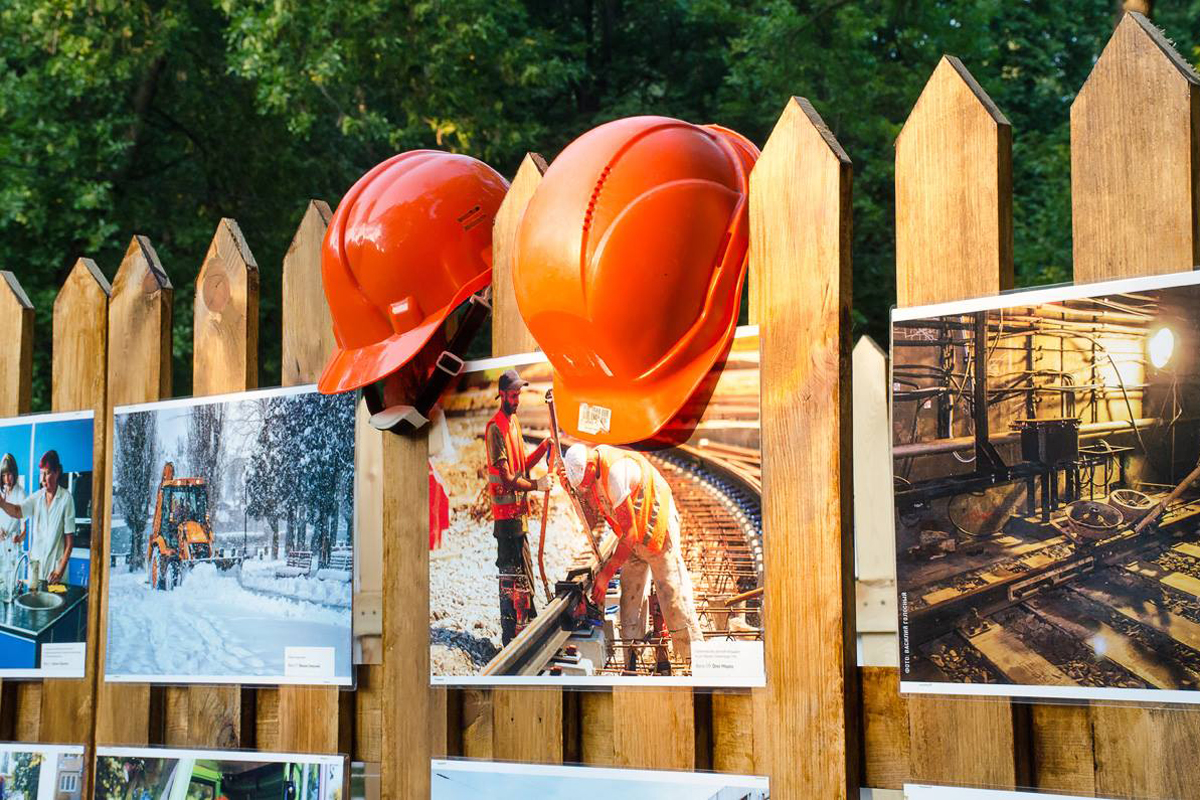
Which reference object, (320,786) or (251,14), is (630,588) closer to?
(320,786)

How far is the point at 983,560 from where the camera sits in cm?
202

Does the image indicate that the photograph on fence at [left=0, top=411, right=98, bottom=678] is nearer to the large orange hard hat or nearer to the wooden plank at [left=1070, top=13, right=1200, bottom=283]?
the large orange hard hat

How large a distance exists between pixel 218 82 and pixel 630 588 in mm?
11252

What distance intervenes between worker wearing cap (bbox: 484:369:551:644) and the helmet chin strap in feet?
0.46

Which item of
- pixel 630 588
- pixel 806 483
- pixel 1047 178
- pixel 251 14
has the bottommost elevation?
pixel 630 588

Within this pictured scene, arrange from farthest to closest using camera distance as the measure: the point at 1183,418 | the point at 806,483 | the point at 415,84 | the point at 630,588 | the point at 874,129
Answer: the point at 874,129 < the point at 415,84 < the point at 630,588 < the point at 806,483 < the point at 1183,418

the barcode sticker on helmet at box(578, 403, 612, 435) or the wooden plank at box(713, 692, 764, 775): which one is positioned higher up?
the barcode sticker on helmet at box(578, 403, 612, 435)

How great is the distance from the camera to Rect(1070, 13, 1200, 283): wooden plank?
6.39 feet

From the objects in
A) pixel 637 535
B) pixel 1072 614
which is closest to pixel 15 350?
pixel 637 535

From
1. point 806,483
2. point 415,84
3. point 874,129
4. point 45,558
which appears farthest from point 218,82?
point 806,483

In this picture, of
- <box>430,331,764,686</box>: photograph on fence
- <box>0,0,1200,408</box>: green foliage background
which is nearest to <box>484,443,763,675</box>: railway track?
<box>430,331,764,686</box>: photograph on fence

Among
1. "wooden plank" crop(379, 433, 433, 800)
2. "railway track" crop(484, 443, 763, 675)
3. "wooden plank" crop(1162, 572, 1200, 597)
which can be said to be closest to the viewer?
"wooden plank" crop(1162, 572, 1200, 597)

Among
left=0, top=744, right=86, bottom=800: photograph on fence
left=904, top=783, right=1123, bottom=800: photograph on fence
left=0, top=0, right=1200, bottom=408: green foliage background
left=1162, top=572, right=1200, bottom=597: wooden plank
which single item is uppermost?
left=0, top=0, right=1200, bottom=408: green foliage background

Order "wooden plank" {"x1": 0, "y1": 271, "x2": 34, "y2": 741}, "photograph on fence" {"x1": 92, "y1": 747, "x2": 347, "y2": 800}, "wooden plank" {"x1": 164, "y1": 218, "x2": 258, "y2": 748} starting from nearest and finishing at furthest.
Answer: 1. "photograph on fence" {"x1": 92, "y1": 747, "x2": 347, "y2": 800}
2. "wooden plank" {"x1": 164, "y1": 218, "x2": 258, "y2": 748}
3. "wooden plank" {"x1": 0, "y1": 271, "x2": 34, "y2": 741}
